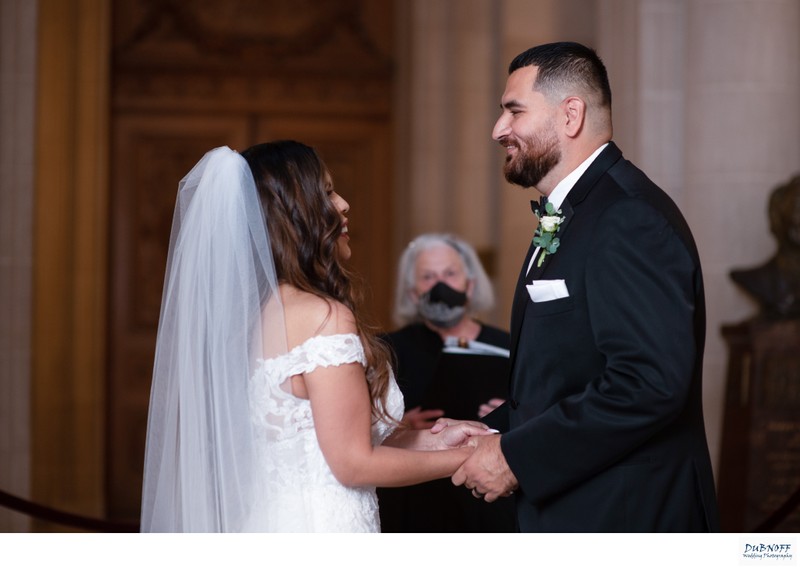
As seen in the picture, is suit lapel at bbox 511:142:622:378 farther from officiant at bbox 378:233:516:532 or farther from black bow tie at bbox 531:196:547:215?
officiant at bbox 378:233:516:532

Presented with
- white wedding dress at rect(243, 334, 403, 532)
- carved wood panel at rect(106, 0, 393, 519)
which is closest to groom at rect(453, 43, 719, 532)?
white wedding dress at rect(243, 334, 403, 532)

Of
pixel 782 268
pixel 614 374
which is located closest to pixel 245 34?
pixel 782 268

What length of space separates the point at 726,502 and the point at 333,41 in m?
6.03

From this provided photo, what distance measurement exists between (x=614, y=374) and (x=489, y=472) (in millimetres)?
543

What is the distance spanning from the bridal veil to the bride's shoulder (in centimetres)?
4

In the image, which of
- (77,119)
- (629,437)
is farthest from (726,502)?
(77,119)

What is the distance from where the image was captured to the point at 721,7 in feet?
20.6

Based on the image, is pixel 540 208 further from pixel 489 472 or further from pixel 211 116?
pixel 211 116

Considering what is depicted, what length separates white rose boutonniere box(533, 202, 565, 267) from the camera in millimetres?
3242

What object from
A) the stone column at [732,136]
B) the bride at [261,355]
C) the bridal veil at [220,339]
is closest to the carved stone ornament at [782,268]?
the stone column at [732,136]

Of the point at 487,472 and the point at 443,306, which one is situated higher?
the point at 443,306

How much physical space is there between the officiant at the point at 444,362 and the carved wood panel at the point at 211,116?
3.90m

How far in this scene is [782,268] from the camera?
19.5 feet

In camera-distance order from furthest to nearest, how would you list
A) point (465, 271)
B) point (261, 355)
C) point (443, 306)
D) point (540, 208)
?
point (465, 271), point (443, 306), point (540, 208), point (261, 355)
